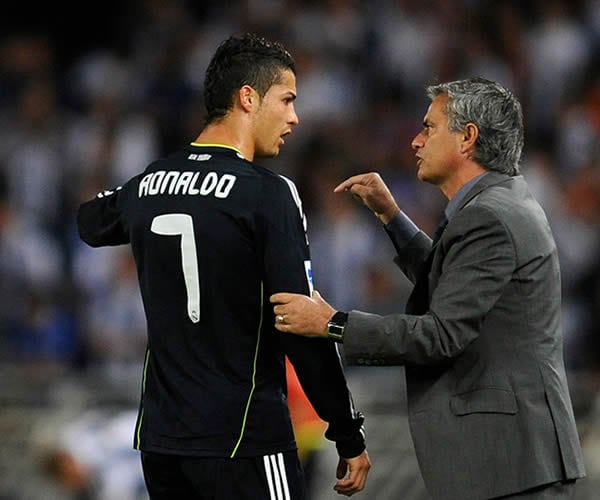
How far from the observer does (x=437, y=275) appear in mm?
3953

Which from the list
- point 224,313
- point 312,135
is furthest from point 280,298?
point 312,135

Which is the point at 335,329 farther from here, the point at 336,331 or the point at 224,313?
the point at 224,313

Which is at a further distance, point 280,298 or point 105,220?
point 105,220

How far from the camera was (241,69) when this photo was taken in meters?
4.03

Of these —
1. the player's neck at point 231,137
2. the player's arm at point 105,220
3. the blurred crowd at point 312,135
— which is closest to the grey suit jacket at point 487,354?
the player's neck at point 231,137

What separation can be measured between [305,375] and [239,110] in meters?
0.79

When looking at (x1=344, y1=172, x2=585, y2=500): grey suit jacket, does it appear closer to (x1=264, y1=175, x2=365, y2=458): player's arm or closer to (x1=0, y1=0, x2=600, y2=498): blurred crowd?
(x1=264, y1=175, x2=365, y2=458): player's arm

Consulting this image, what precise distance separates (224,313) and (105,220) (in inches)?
23.1

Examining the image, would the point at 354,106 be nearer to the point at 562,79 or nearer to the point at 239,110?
the point at 562,79

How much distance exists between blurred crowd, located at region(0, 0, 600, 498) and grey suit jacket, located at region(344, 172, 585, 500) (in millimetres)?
3889

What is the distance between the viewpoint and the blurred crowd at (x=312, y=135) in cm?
859

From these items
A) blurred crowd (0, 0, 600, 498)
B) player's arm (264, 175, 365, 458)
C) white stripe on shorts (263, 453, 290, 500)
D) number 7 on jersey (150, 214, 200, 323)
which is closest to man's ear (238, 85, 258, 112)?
player's arm (264, 175, 365, 458)

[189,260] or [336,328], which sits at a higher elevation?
[189,260]

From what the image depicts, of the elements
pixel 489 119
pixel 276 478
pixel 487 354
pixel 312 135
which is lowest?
pixel 276 478
